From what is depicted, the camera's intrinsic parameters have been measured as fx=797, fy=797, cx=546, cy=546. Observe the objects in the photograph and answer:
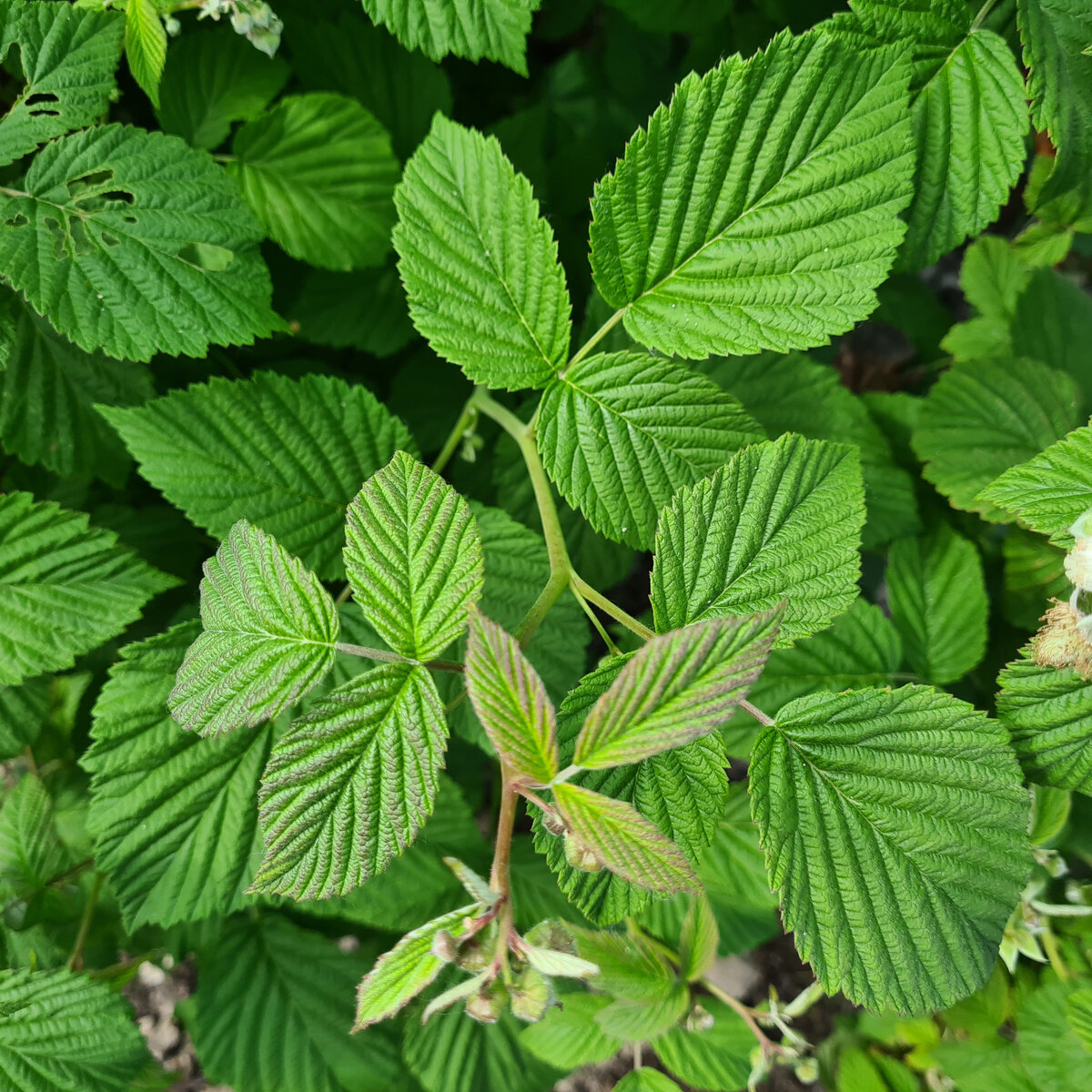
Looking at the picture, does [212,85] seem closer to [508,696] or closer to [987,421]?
[508,696]

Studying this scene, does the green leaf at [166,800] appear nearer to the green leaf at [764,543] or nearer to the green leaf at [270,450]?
the green leaf at [270,450]

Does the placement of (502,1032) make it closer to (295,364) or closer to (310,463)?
(310,463)

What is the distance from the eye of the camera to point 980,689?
Result: 4.00 feet

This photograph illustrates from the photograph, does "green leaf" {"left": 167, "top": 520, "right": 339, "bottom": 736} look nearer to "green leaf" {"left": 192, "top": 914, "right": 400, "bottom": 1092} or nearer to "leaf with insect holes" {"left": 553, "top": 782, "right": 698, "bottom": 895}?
"leaf with insect holes" {"left": 553, "top": 782, "right": 698, "bottom": 895}

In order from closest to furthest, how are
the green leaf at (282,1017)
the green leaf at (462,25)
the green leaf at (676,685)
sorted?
the green leaf at (676,685), the green leaf at (462,25), the green leaf at (282,1017)

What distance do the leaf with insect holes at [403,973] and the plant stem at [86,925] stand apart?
2.58 ft

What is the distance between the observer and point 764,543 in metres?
0.72

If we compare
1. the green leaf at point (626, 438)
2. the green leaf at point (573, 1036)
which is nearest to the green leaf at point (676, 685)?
the green leaf at point (626, 438)

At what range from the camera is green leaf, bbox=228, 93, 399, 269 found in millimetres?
1085

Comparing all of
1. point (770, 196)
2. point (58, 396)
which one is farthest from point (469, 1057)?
point (770, 196)

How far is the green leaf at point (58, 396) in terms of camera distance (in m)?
1.04

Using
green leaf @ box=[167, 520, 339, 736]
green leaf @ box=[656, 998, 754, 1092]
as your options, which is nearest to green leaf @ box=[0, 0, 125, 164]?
green leaf @ box=[167, 520, 339, 736]

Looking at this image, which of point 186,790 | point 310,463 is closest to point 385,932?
point 186,790

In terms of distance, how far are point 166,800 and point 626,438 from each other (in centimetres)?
65
